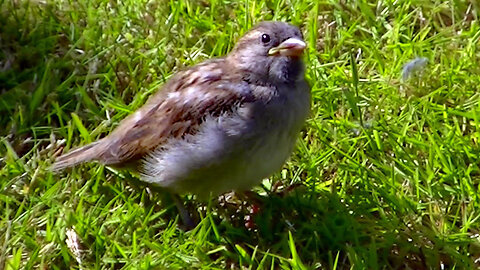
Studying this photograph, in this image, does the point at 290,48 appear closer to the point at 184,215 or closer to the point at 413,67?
the point at 184,215

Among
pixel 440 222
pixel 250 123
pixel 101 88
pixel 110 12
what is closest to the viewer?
pixel 250 123

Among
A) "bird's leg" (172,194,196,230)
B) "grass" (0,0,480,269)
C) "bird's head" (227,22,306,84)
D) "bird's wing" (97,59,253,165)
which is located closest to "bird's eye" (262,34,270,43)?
"bird's head" (227,22,306,84)

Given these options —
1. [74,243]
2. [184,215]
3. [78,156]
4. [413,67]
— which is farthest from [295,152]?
[74,243]

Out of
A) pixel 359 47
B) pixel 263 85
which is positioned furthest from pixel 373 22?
pixel 263 85

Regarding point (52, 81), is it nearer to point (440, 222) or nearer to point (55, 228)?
point (55, 228)

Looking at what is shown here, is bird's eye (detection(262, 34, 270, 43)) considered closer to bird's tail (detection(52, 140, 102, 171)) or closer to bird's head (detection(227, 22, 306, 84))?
bird's head (detection(227, 22, 306, 84))

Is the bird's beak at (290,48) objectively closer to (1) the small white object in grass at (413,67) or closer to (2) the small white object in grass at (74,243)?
(1) the small white object in grass at (413,67)

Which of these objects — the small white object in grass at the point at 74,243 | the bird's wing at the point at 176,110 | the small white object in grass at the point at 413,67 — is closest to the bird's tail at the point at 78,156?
the bird's wing at the point at 176,110
